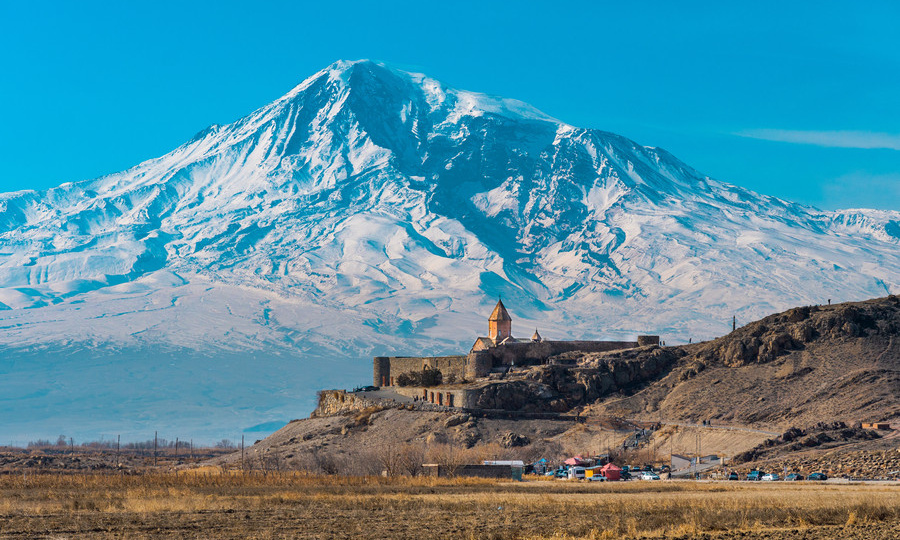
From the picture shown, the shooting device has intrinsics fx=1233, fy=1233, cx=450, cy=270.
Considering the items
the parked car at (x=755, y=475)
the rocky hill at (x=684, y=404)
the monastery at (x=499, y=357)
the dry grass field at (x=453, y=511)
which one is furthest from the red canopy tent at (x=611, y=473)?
the monastery at (x=499, y=357)

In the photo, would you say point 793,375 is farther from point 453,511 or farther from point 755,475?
point 453,511

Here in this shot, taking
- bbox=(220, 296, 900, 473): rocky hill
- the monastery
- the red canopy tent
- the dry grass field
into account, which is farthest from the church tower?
the dry grass field

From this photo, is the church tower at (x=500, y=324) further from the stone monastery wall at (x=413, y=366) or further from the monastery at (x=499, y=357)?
the stone monastery wall at (x=413, y=366)

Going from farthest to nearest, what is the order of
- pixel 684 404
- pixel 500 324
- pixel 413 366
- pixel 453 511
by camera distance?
pixel 500 324 → pixel 413 366 → pixel 684 404 → pixel 453 511

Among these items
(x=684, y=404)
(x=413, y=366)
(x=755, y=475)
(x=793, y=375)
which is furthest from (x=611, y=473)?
(x=413, y=366)

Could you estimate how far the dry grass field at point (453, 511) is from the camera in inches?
1467

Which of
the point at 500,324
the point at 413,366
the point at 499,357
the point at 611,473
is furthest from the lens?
the point at 500,324

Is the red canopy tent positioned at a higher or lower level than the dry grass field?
higher

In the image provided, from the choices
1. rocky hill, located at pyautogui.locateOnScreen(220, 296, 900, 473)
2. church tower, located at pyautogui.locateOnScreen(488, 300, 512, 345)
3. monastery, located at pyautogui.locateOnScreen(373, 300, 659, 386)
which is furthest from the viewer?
church tower, located at pyautogui.locateOnScreen(488, 300, 512, 345)

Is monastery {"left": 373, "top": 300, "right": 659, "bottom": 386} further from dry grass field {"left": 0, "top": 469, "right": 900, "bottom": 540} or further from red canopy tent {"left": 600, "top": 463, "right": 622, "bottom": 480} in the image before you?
dry grass field {"left": 0, "top": 469, "right": 900, "bottom": 540}

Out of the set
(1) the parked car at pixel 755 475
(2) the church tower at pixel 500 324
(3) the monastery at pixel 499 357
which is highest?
(2) the church tower at pixel 500 324

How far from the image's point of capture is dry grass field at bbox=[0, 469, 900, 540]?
37250mm

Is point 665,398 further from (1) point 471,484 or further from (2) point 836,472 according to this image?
(1) point 471,484

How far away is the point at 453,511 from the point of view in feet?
143
